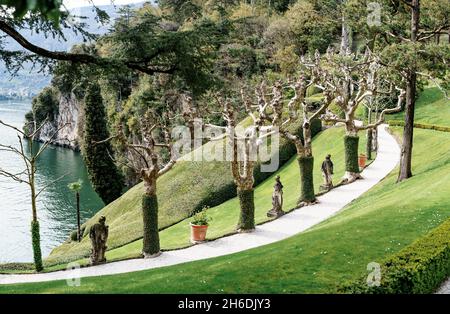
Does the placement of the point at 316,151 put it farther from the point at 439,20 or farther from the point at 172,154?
the point at 172,154

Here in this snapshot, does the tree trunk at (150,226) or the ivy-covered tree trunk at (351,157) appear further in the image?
the ivy-covered tree trunk at (351,157)

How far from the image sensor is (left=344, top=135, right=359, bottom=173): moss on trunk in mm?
27688

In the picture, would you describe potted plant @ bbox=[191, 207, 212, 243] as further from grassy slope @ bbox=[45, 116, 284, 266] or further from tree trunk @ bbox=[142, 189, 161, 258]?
grassy slope @ bbox=[45, 116, 284, 266]

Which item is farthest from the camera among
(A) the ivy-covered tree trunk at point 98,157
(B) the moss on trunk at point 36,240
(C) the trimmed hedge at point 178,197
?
(A) the ivy-covered tree trunk at point 98,157

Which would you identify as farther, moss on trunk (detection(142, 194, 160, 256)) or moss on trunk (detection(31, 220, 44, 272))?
moss on trunk (detection(31, 220, 44, 272))

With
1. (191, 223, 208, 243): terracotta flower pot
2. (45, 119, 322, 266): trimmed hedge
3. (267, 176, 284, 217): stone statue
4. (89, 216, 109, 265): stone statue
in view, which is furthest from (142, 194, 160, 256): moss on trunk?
(45, 119, 322, 266): trimmed hedge

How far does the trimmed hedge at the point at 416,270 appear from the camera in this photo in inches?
368

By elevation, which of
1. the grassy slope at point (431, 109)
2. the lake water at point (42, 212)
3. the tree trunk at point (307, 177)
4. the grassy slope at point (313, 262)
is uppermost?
the grassy slope at point (431, 109)

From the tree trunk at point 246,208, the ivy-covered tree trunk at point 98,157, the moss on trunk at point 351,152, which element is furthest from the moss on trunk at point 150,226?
the ivy-covered tree trunk at point 98,157

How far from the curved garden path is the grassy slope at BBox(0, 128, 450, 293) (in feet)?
13.3

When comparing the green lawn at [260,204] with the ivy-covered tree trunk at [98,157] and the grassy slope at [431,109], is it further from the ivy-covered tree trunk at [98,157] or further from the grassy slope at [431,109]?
the ivy-covered tree trunk at [98,157]

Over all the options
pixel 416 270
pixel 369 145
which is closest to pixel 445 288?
pixel 416 270

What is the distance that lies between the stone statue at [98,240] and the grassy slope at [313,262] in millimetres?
4624
